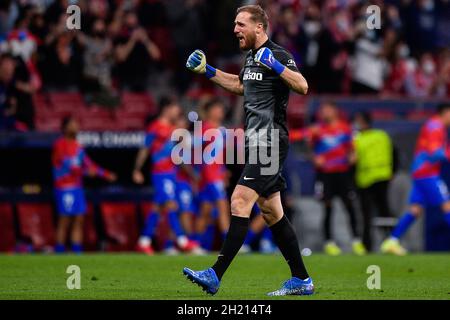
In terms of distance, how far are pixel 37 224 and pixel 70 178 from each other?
111 cm

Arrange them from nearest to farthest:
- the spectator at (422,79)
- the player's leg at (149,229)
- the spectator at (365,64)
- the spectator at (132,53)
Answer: the player's leg at (149,229) < the spectator at (132,53) < the spectator at (365,64) < the spectator at (422,79)

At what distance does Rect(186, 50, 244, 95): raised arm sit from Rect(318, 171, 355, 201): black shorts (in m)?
8.28

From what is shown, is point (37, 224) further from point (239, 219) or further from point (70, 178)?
point (239, 219)

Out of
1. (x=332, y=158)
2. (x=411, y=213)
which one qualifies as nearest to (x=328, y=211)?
(x=332, y=158)

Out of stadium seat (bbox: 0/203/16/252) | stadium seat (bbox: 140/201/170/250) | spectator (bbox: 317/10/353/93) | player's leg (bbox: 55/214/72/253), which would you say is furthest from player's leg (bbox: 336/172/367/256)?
stadium seat (bbox: 0/203/16/252)

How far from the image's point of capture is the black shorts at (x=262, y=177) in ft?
31.2

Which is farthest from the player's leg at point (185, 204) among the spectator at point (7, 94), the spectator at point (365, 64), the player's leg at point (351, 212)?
the spectator at point (365, 64)

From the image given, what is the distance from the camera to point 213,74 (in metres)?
10.3

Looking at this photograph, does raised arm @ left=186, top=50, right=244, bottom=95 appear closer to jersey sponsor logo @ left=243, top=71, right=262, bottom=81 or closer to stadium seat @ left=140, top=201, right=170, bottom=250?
jersey sponsor logo @ left=243, top=71, right=262, bottom=81

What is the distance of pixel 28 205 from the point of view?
18.5 m

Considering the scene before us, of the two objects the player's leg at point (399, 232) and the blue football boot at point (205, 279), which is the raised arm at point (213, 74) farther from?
the player's leg at point (399, 232)

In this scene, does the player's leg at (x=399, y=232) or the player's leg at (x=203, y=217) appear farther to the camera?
the player's leg at (x=203, y=217)

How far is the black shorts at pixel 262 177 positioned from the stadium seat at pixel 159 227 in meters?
9.39
